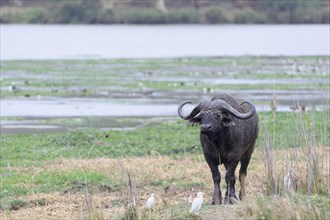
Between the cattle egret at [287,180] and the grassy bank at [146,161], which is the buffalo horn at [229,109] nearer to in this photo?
the grassy bank at [146,161]

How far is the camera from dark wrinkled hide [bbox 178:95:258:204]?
40.1 feet

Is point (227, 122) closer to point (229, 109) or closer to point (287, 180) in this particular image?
point (229, 109)

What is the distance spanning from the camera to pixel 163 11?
96812mm

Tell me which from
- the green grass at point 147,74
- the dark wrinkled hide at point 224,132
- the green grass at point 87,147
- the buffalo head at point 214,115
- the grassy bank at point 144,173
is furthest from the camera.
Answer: the green grass at point 147,74

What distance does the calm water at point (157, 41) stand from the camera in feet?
217

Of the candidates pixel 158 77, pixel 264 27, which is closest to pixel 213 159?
pixel 158 77

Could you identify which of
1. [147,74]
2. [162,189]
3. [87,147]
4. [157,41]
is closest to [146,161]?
[162,189]

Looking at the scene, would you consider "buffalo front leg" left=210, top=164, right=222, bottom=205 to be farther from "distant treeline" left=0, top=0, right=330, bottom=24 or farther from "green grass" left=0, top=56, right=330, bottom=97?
"distant treeline" left=0, top=0, right=330, bottom=24

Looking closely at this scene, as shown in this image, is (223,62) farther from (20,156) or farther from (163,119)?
(20,156)

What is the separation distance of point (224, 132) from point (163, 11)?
279ft

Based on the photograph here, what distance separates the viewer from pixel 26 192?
15.0m

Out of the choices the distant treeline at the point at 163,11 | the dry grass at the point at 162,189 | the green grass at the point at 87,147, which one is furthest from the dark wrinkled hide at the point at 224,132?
the distant treeline at the point at 163,11

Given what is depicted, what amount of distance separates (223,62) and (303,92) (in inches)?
803

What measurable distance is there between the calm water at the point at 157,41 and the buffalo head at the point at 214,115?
45.1m
